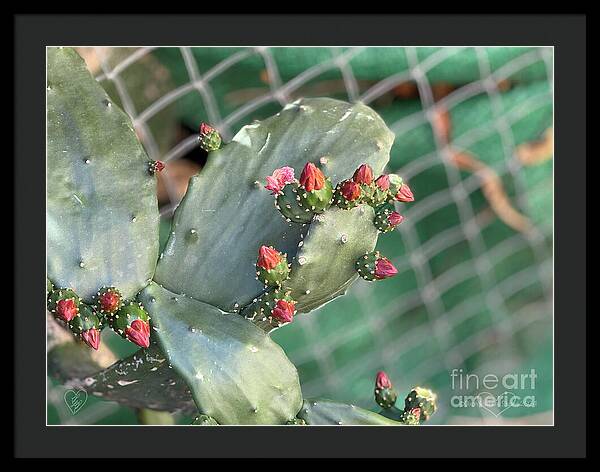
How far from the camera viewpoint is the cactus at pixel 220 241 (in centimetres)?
92

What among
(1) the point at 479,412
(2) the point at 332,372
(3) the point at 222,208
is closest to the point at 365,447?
(1) the point at 479,412

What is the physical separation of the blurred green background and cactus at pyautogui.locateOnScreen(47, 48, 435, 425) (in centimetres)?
23

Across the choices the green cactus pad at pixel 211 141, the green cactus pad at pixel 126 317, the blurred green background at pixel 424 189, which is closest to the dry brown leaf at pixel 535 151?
the blurred green background at pixel 424 189

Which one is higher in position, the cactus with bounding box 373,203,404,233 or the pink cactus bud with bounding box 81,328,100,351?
the cactus with bounding box 373,203,404,233

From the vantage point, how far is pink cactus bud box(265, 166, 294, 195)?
0.92 m

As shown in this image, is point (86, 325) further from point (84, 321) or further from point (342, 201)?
point (342, 201)

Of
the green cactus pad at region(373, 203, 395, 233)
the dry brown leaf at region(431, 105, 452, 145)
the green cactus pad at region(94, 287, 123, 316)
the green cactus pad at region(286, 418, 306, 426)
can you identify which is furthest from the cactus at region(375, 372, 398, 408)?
the dry brown leaf at region(431, 105, 452, 145)

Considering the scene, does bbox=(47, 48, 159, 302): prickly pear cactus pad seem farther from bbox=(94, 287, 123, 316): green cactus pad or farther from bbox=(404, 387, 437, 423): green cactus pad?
bbox=(404, 387, 437, 423): green cactus pad

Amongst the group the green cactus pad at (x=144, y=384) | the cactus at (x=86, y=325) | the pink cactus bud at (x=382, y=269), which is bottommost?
the green cactus pad at (x=144, y=384)

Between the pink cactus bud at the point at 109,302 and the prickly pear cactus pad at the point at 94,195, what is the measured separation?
0.06 feet

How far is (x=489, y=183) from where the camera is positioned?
1.68 metres

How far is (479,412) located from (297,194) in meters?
0.51

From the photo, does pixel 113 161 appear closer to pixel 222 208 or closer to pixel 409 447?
pixel 222 208

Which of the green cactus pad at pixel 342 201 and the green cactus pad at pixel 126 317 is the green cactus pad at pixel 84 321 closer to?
the green cactus pad at pixel 126 317
